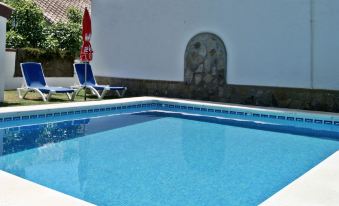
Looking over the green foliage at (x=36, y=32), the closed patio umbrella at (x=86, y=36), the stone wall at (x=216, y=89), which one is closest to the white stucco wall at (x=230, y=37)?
the stone wall at (x=216, y=89)

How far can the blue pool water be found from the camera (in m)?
4.22

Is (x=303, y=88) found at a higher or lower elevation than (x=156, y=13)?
lower

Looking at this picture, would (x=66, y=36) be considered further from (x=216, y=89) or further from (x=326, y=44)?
(x=326, y=44)

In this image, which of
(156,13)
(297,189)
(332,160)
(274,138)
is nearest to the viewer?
(297,189)

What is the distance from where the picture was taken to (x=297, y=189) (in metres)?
3.71

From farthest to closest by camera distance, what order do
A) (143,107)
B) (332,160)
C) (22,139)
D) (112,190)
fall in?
(143,107) → (22,139) → (332,160) → (112,190)

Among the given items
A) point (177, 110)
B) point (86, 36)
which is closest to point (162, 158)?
point (177, 110)

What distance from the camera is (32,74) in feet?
37.8

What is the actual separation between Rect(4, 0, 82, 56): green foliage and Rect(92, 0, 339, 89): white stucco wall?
2.64 metres

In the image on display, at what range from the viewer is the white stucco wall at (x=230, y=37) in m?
10.3

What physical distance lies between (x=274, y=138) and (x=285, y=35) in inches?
163

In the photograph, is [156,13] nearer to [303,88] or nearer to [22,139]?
[303,88]

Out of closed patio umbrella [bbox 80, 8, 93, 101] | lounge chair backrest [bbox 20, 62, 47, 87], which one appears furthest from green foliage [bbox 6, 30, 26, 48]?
closed patio umbrella [bbox 80, 8, 93, 101]

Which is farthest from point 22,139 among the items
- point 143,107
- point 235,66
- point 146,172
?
point 235,66
